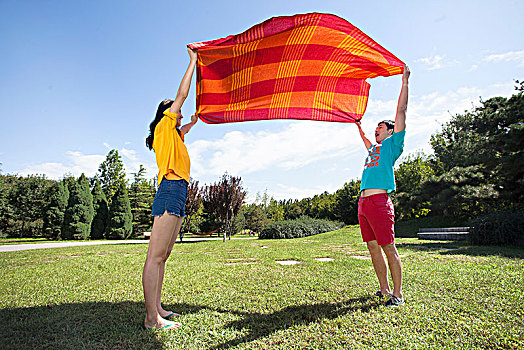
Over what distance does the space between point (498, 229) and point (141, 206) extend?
1108 inches

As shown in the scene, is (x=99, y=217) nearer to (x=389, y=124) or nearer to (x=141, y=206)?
(x=141, y=206)

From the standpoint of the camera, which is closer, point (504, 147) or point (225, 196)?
point (504, 147)

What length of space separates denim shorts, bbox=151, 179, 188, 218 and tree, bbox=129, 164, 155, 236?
84.2 ft

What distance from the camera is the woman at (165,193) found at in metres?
2.38

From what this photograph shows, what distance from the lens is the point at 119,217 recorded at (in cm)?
2273

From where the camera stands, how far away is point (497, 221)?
8.23 metres

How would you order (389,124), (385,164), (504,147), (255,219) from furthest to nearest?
(255,219) → (504,147) → (389,124) → (385,164)

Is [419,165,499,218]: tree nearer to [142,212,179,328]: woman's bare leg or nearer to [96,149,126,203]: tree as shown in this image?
[142,212,179,328]: woman's bare leg

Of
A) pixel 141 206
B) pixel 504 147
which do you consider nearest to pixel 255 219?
pixel 141 206

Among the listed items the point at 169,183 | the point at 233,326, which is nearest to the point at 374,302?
the point at 233,326

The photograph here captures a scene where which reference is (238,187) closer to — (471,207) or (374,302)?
(471,207)

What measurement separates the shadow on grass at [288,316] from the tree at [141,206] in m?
25.8

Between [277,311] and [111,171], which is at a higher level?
[111,171]

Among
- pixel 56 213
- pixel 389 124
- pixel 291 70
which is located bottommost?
pixel 56 213
